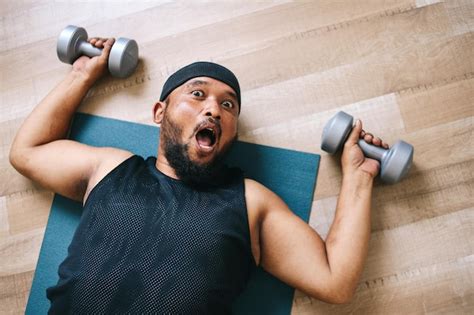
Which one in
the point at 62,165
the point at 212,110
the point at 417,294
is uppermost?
the point at 212,110

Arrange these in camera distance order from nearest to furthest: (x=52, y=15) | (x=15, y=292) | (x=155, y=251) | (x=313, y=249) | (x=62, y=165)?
(x=155, y=251)
(x=313, y=249)
(x=62, y=165)
(x=15, y=292)
(x=52, y=15)

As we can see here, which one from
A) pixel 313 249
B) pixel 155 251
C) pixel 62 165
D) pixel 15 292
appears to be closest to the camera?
pixel 155 251

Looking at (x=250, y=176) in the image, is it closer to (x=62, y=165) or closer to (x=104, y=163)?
(x=104, y=163)

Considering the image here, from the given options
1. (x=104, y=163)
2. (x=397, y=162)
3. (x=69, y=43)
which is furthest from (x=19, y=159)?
(x=397, y=162)

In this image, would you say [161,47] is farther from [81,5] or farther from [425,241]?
[425,241]

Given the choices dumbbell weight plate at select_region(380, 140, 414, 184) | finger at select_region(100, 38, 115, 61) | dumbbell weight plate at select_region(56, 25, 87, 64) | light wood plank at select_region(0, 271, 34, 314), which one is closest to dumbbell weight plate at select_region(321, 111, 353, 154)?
dumbbell weight plate at select_region(380, 140, 414, 184)

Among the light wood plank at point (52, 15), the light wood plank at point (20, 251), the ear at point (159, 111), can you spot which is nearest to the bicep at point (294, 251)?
the ear at point (159, 111)

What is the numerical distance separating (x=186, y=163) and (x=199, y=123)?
0.35 feet

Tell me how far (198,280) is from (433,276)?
662mm

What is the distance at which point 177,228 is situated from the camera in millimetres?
1147

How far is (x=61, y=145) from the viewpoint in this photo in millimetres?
1367

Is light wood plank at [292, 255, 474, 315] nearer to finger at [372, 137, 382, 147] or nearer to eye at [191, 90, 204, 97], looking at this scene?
finger at [372, 137, 382, 147]

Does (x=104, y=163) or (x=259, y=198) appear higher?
(x=104, y=163)

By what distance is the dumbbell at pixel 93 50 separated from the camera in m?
1.47
